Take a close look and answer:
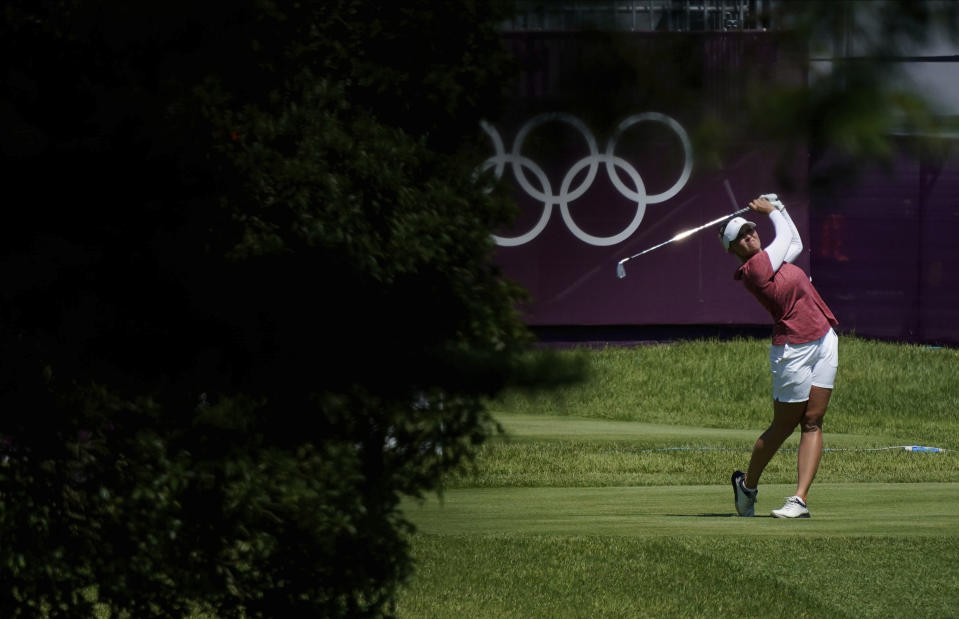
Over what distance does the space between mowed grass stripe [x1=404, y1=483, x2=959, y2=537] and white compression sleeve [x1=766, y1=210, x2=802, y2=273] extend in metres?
1.70

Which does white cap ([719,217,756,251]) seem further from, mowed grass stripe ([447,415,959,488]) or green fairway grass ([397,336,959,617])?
mowed grass stripe ([447,415,959,488])

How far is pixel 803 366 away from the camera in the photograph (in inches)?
431

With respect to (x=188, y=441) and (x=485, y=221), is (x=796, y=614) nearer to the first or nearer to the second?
(x=485, y=221)

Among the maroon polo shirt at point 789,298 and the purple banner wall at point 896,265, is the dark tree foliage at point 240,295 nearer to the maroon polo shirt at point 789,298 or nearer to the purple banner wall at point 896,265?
the maroon polo shirt at point 789,298

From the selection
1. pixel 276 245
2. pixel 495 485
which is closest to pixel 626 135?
pixel 276 245

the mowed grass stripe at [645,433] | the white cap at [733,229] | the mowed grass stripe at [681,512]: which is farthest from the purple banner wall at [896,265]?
the white cap at [733,229]

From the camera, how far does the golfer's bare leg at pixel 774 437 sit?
1078cm

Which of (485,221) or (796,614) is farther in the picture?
(796,614)

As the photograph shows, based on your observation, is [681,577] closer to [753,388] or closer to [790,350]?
[790,350]

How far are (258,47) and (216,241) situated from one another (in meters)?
0.89

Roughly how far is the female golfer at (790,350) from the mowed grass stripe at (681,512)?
1.03 feet

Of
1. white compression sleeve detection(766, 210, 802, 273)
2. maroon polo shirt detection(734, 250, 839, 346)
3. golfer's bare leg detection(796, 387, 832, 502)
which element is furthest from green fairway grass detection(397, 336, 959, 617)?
white compression sleeve detection(766, 210, 802, 273)

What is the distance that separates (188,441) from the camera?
522cm

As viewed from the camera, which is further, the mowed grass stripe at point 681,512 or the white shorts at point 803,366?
the white shorts at point 803,366
